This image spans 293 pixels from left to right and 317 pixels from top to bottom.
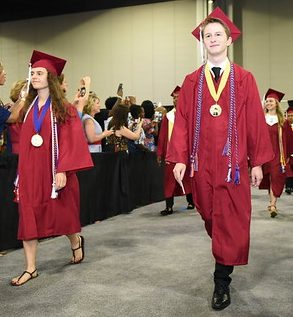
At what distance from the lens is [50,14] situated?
1628cm

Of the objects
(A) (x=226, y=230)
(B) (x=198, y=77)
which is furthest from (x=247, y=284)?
(B) (x=198, y=77)

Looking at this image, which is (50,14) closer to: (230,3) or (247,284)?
(230,3)

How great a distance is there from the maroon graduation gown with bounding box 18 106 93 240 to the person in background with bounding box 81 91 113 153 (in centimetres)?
183

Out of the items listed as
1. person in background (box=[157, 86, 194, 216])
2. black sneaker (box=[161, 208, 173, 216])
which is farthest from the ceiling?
black sneaker (box=[161, 208, 173, 216])

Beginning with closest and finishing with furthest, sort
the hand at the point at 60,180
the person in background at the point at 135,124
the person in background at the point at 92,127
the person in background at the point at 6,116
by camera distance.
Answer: the hand at the point at 60,180
the person in background at the point at 6,116
the person in background at the point at 92,127
the person in background at the point at 135,124

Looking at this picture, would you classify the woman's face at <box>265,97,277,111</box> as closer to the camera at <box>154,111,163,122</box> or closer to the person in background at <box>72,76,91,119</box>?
the person in background at <box>72,76,91,119</box>

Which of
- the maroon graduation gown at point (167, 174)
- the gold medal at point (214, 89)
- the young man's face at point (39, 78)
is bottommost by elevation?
the maroon graduation gown at point (167, 174)

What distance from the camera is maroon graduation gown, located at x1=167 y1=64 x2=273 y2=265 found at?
294 centimetres

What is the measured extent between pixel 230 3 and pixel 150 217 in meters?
9.71

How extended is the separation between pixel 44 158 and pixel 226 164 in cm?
138

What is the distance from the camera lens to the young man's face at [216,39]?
9.80 feet

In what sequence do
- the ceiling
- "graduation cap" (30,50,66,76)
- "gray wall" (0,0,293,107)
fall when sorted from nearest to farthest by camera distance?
1. "graduation cap" (30,50,66,76)
2. "gray wall" (0,0,293,107)
3. the ceiling

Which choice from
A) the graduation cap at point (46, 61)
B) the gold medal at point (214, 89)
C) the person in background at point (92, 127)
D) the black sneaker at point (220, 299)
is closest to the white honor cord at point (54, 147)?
the graduation cap at point (46, 61)

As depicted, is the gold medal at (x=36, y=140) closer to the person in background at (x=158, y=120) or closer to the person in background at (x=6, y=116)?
the person in background at (x=6, y=116)
